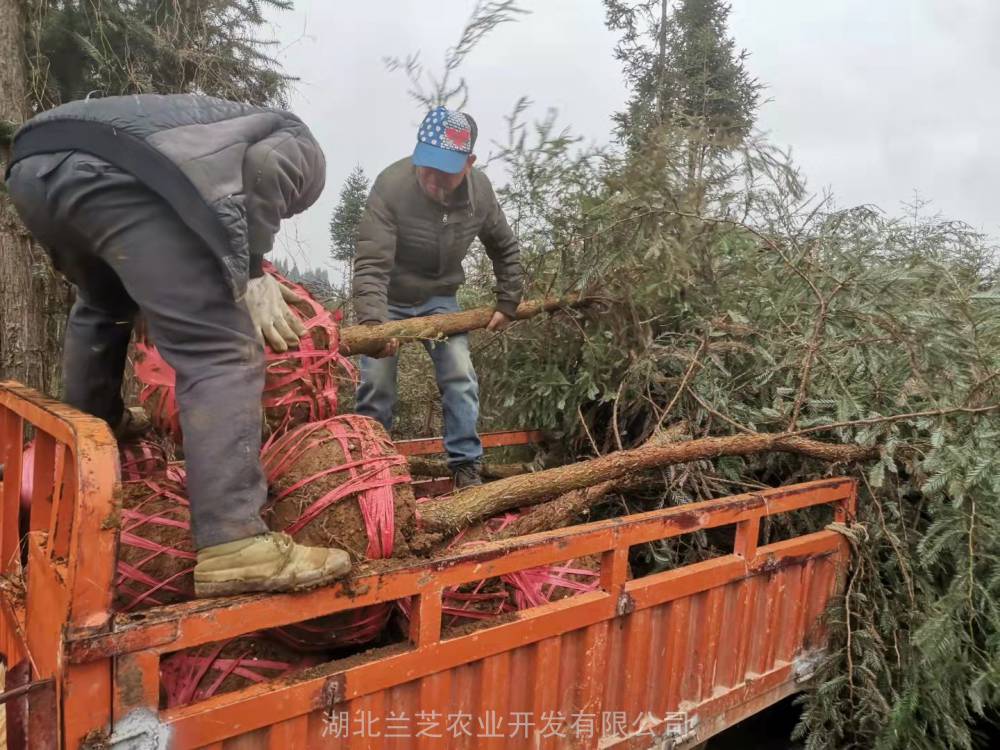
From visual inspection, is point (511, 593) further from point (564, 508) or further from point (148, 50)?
point (148, 50)

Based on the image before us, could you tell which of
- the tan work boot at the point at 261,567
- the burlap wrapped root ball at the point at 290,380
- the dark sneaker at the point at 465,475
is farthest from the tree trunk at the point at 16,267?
the tan work boot at the point at 261,567

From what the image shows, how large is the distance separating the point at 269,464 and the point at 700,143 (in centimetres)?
300

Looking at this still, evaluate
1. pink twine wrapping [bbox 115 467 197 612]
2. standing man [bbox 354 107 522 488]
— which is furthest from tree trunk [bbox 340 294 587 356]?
pink twine wrapping [bbox 115 467 197 612]

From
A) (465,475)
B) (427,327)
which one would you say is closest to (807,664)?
(465,475)

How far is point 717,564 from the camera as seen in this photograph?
103 inches

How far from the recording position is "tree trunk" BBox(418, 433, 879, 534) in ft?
8.59

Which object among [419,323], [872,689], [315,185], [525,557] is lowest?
[872,689]

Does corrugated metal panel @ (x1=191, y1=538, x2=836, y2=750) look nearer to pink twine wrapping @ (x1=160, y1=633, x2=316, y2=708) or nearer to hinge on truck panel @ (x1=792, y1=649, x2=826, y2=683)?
hinge on truck panel @ (x1=792, y1=649, x2=826, y2=683)

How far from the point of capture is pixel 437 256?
156 inches

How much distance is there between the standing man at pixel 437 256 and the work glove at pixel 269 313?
52.0 inches

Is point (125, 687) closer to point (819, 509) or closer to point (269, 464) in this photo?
point (269, 464)

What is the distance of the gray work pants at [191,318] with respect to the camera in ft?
5.76

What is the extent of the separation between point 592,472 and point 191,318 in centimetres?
177

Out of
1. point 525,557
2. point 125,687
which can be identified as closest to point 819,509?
point 525,557
